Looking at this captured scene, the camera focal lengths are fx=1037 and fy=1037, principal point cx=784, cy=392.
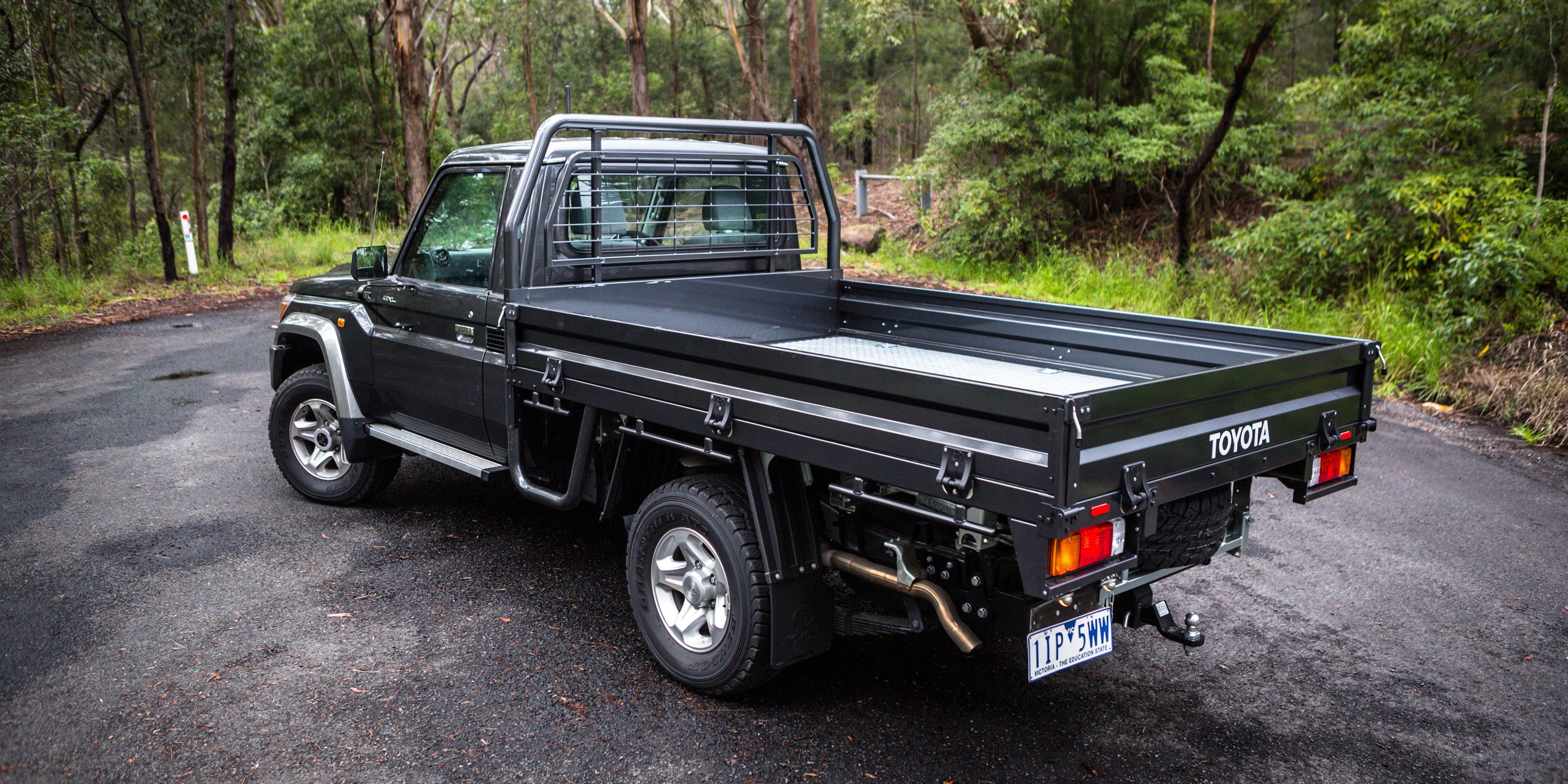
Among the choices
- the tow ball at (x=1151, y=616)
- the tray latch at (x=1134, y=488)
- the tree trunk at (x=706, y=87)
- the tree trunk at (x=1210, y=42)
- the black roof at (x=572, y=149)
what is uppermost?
the tree trunk at (x=706, y=87)

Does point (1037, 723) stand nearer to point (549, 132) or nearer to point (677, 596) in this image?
point (677, 596)

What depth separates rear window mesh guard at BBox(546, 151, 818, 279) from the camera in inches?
187

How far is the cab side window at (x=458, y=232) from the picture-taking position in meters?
4.92

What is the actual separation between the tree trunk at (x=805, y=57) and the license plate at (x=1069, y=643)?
56.9ft

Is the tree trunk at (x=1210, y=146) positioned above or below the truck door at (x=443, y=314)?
above

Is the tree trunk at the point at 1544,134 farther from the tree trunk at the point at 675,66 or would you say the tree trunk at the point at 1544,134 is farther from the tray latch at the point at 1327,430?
the tree trunk at the point at 675,66

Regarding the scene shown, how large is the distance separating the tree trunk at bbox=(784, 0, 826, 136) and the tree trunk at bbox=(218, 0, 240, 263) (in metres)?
9.30

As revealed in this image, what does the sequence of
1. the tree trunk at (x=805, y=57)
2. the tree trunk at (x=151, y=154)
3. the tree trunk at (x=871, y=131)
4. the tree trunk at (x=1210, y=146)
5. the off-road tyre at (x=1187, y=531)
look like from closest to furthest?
the off-road tyre at (x=1187, y=531), the tree trunk at (x=1210, y=146), the tree trunk at (x=151, y=154), the tree trunk at (x=805, y=57), the tree trunk at (x=871, y=131)

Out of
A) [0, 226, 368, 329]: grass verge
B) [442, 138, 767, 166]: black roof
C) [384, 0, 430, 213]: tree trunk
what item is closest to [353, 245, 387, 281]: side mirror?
[442, 138, 767, 166]: black roof

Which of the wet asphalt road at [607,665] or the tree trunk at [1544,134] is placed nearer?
the wet asphalt road at [607,665]

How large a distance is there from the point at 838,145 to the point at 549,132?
34.2m

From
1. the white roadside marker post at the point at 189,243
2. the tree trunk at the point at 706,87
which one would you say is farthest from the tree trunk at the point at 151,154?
the tree trunk at the point at 706,87

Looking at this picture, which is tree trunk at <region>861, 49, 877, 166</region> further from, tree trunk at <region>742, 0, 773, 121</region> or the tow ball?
the tow ball

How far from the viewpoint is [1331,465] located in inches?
149
